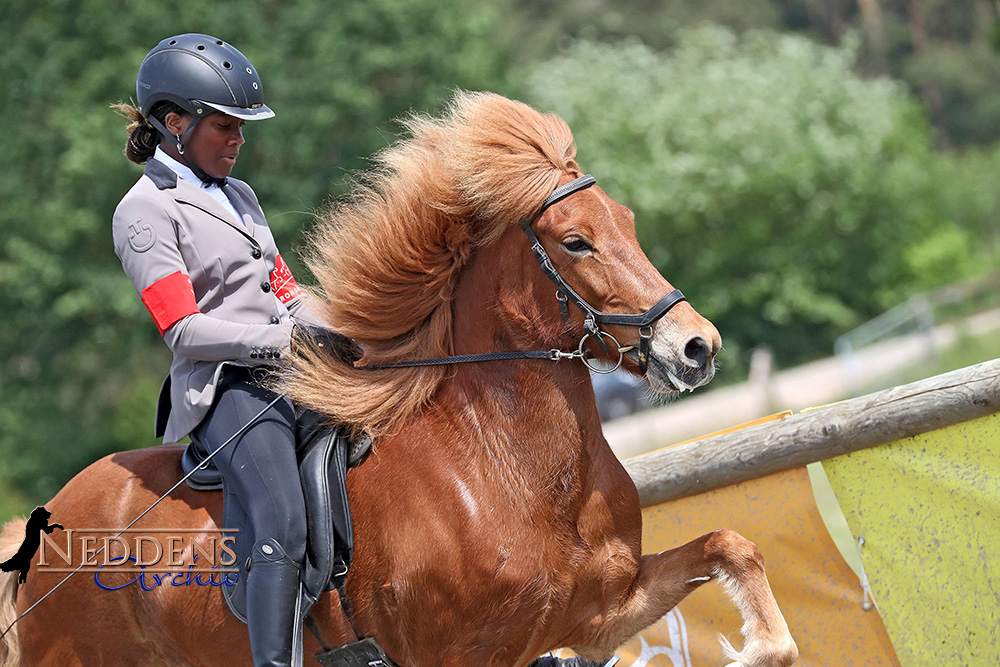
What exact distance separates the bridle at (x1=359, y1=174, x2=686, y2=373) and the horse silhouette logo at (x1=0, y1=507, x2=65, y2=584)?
199 centimetres

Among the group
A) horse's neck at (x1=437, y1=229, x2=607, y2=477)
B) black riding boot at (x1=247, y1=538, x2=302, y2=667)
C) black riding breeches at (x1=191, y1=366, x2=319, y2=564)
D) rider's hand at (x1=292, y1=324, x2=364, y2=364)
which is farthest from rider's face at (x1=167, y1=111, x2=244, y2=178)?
black riding boot at (x1=247, y1=538, x2=302, y2=667)

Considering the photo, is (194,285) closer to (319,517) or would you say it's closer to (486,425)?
(319,517)

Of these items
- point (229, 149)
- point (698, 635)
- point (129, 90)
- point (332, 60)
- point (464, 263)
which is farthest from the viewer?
point (332, 60)

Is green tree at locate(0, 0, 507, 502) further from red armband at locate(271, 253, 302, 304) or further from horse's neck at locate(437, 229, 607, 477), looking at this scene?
horse's neck at locate(437, 229, 607, 477)

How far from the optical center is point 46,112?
24016 mm

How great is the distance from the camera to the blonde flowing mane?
13.2 feet

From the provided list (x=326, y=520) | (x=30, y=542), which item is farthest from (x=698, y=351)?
(x=30, y=542)

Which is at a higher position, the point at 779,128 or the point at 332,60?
the point at 332,60

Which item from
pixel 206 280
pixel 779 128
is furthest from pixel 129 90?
pixel 206 280

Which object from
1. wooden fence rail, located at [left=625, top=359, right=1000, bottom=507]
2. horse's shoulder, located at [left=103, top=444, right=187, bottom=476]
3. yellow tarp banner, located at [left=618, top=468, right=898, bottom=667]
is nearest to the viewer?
wooden fence rail, located at [left=625, top=359, right=1000, bottom=507]

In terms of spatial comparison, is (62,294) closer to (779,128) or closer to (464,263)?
(779,128)

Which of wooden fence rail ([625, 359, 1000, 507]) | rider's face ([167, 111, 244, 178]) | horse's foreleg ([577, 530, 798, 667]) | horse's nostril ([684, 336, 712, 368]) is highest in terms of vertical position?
rider's face ([167, 111, 244, 178])

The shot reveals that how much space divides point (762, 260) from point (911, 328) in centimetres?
807

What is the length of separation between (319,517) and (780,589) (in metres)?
2.42
